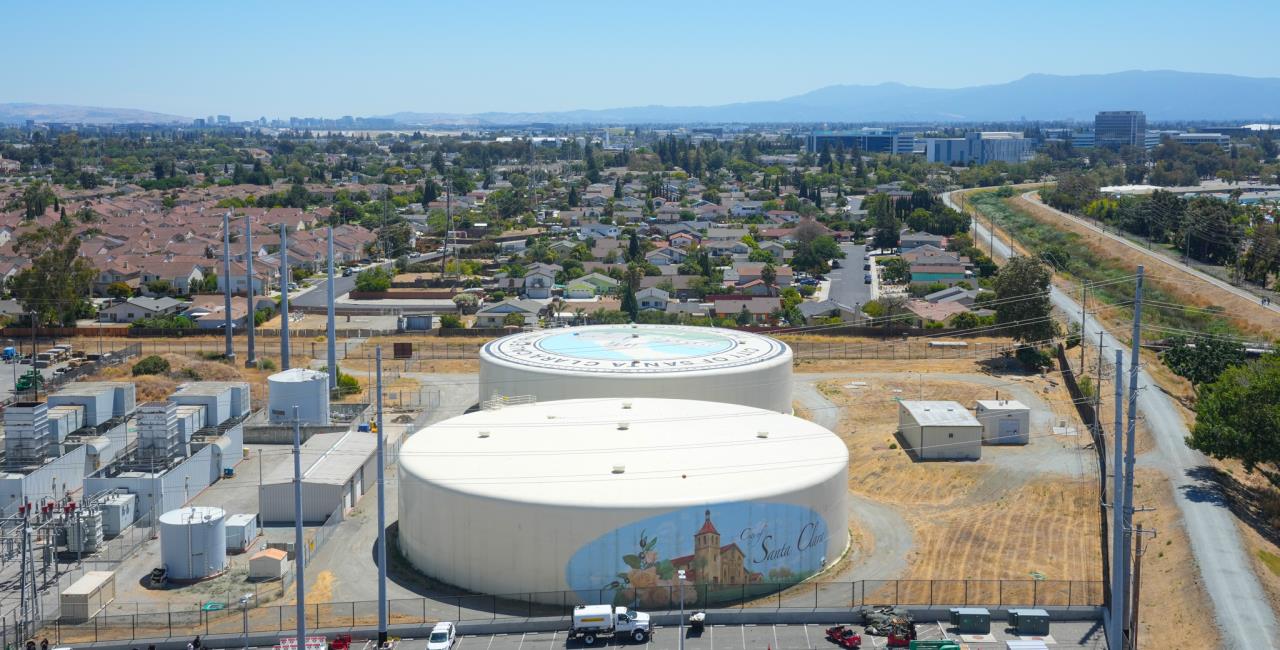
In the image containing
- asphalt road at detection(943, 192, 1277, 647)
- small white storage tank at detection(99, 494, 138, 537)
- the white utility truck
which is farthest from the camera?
small white storage tank at detection(99, 494, 138, 537)

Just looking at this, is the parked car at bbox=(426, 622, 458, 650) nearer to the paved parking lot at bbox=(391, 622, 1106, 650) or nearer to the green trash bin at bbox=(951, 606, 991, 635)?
the paved parking lot at bbox=(391, 622, 1106, 650)

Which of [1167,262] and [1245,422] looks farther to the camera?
[1167,262]

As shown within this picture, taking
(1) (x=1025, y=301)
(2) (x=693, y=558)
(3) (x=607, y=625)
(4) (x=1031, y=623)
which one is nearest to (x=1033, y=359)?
(1) (x=1025, y=301)

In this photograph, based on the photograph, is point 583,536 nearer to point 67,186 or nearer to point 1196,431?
point 1196,431

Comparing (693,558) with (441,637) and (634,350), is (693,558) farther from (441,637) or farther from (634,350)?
(634,350)

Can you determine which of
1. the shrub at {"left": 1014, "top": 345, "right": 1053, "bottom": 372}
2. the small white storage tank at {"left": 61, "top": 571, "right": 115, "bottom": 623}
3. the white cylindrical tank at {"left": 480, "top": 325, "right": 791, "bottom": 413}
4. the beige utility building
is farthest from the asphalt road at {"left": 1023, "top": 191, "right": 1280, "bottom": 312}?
the small white storage tank at {"left": 61, "top": 571, "right": 115, "bottom": 623}

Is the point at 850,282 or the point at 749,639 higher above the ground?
the point at 850,282

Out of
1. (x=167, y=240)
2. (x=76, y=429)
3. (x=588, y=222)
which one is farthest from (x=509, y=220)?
(x=76, y=429)
